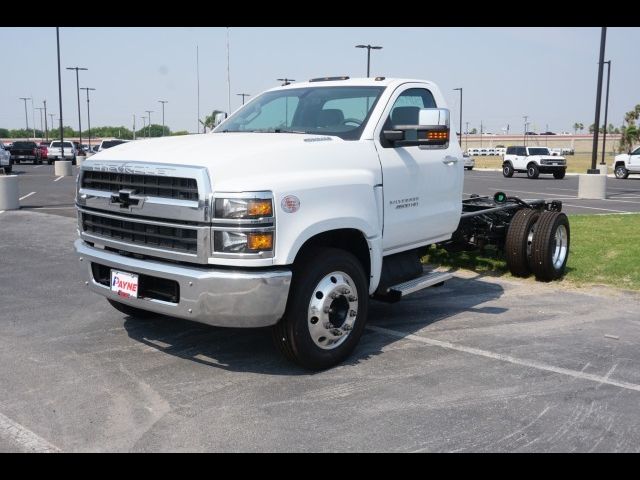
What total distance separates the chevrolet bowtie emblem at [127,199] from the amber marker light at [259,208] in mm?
853

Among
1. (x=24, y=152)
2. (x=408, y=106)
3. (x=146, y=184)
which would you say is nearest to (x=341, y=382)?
(x=146, y=184)

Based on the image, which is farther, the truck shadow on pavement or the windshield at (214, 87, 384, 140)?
the windshield at (214, 87, 384, 140)

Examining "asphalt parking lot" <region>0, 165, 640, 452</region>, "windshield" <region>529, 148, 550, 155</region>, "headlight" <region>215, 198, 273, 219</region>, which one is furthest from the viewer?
"windshield" <region>529, 148, 550, 155</region>

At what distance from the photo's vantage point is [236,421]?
388cm

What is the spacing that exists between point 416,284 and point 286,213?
1.76m

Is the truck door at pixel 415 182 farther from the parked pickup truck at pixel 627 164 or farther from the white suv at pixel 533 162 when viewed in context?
the parked pickup truck at pixel 627 164

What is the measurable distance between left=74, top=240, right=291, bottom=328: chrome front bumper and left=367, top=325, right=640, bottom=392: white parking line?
1.70 meters

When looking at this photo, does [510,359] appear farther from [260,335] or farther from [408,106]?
[408,106]

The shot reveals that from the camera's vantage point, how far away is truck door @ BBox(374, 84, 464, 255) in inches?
210

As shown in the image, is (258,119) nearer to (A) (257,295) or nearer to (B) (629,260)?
(A) (257,295)

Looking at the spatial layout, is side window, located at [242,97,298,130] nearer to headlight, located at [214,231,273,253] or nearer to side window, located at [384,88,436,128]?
side window, located at [384,88,436,128]

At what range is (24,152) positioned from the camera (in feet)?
147

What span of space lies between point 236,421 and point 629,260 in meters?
6.86

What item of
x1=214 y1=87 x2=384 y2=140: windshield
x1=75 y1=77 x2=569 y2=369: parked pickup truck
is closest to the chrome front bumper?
x1=75 y1=77 x2=569 y2=369: parked pickup truck
